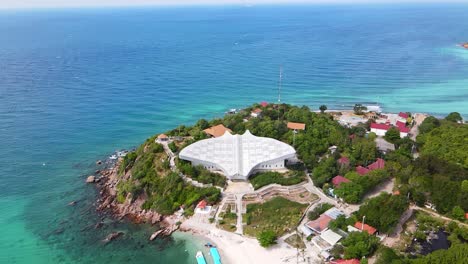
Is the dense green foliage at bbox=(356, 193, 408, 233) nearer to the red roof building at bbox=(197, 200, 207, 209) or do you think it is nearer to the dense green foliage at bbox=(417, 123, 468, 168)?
the dense green foliage at bbox=(417, 123, 468, 168)

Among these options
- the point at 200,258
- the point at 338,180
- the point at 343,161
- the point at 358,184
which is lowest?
the point at 200,258

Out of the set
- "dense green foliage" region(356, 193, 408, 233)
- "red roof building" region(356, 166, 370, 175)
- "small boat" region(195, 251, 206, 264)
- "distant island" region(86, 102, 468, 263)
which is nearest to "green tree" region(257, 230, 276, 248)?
"distant island" region(86, 102, 468, 263)

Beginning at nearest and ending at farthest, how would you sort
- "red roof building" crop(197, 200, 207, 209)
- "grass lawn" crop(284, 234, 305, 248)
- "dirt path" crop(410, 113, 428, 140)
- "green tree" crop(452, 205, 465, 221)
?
"grass lawn" crop(284, 234, 305, 248), "green tree" crop(452, 205, 465, 221), "red roof building" crop(197, 200, 207, 209), "dirt path" crop(410, 113, 428, 140)

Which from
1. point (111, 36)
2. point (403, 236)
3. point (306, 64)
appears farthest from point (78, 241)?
point (111, 36)

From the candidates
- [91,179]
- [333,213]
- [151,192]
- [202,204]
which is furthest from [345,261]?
[91,179]

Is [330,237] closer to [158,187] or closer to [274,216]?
[274,216]

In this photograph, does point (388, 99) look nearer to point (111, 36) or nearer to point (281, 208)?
point (281, 208)

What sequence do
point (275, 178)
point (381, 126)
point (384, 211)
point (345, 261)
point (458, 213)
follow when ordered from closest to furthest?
point (345, 261) < point (384, 211) < point (458, 213) < point (275, 178) < point (381, 126)
